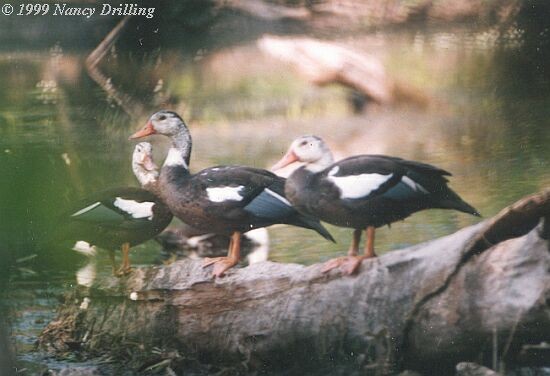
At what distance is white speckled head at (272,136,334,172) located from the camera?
12.6 ft

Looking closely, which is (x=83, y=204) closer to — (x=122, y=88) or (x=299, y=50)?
(x=122, y=88)

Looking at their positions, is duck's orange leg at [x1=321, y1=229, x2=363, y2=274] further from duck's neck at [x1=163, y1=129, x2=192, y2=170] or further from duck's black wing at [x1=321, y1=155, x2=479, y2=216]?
duck's neck at [x1=163, y1=129, x2=192, y2=170]

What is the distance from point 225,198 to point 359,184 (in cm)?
57

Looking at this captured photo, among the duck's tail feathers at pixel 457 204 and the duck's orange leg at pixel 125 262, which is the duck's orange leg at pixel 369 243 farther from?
the duck's orange leg at pixel 125 262

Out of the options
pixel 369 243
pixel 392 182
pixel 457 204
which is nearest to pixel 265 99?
pixel 392 182

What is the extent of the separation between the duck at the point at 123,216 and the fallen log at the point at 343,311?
151mm

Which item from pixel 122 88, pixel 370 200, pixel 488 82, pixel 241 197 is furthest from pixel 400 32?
pixel 122 88

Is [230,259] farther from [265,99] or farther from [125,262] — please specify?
[265,99]

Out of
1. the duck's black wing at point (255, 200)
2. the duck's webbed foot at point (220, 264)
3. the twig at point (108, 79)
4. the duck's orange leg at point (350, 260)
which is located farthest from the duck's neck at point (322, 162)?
the twig at point (108, 79)

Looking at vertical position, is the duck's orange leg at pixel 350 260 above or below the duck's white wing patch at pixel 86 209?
below

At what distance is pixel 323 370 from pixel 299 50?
135 centimetres

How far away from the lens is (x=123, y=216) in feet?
13.2

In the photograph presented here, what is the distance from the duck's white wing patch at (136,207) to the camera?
401 cm

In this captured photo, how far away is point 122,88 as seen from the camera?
13.2 ft
